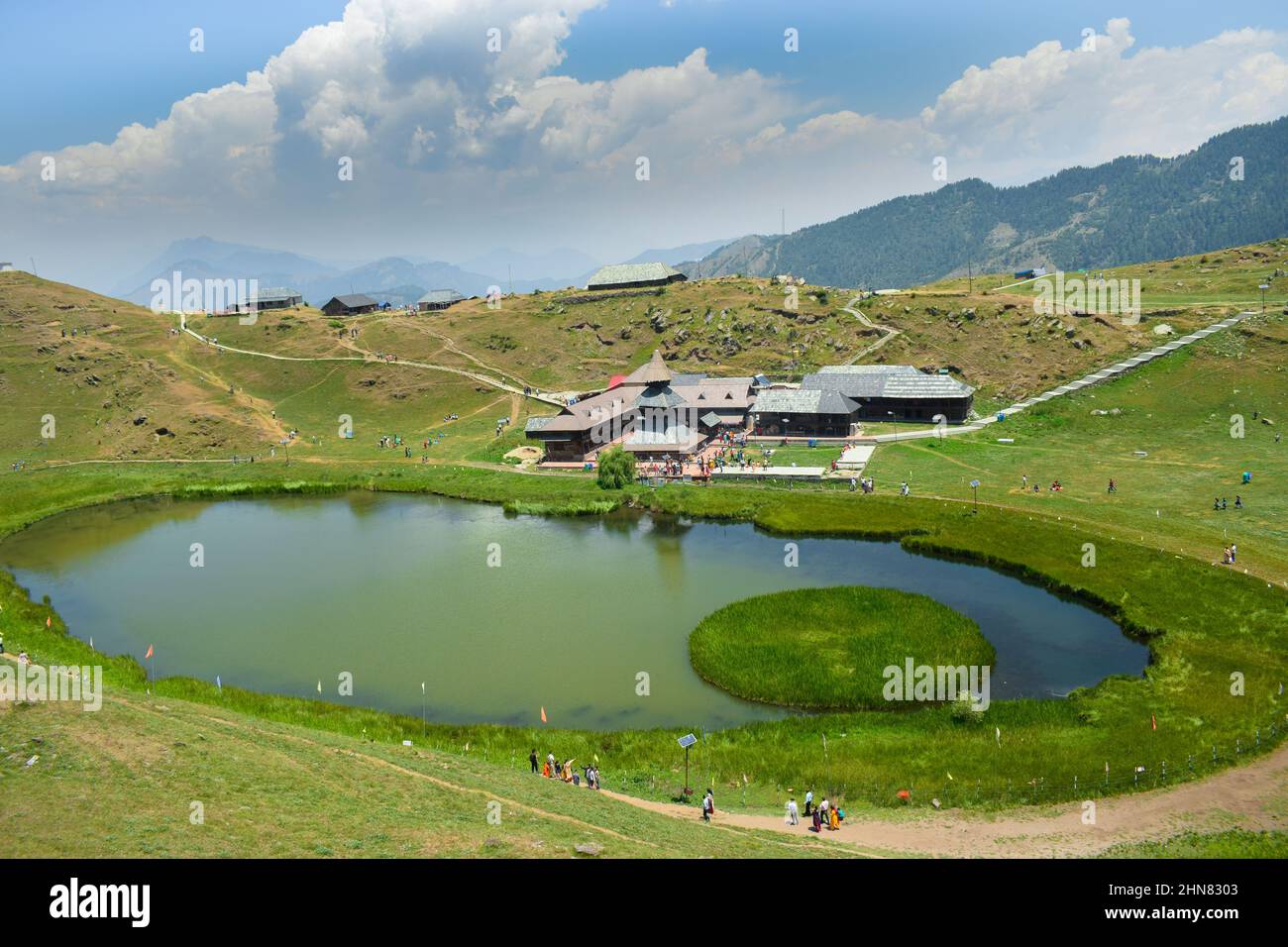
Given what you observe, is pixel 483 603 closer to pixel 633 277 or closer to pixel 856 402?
pixel 856 402

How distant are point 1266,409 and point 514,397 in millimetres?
89710

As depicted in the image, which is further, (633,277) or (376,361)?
(633,277)

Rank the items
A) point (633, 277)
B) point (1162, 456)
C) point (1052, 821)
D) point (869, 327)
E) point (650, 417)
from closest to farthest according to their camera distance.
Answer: point (1052, 821) → point (1162, 456) → point (650, 417) → point (869, 327) → point (633, 277)

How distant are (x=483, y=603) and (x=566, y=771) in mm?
20657

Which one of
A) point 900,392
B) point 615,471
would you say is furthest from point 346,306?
point 900,392

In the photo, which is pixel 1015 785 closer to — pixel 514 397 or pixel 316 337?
pixel 514 397

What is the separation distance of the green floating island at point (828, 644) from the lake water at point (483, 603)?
1400 mm

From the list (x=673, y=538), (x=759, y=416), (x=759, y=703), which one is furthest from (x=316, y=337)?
(x=759, y=703)

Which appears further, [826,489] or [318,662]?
[826,489]

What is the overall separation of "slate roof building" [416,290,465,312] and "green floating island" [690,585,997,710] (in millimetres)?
140353

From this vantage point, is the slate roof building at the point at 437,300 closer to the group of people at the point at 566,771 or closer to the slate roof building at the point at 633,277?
the slate roof building at the point at 633,277

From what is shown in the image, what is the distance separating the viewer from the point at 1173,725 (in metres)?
32.2

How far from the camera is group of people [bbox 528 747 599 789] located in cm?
3066

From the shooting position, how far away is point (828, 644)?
138ft
